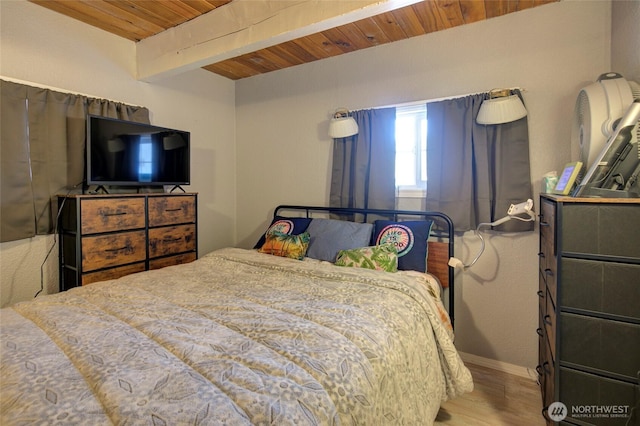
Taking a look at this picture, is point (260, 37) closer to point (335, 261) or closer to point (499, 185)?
point (335, 261)

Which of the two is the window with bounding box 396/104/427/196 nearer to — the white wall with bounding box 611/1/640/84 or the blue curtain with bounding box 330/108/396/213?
the blue curtain with bounding box 330/108/396/213

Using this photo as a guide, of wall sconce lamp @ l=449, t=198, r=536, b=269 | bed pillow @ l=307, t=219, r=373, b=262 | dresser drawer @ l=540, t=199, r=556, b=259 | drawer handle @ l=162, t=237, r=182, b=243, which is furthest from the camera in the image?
drawer handle @ l=162, t=237, r=182, b=243

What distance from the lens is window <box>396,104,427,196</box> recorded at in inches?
100

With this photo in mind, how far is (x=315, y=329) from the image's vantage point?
3.73ft

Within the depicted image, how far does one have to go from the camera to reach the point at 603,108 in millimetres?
1496

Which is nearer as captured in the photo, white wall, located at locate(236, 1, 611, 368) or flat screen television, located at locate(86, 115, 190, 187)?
white wall, located at locate(236, 1, 611, 368)

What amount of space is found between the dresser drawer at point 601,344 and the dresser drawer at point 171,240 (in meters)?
→ 2.58

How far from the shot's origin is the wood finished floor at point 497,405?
1.73 meters

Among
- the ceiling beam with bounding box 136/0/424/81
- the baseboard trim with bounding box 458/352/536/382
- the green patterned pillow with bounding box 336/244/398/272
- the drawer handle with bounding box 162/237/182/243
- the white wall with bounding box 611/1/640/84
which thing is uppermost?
the ceiling beam with bounding box 136/0/424/81

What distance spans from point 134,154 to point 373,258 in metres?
2.01

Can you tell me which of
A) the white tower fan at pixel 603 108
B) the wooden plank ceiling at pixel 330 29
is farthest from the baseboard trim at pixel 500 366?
the wooden plank ceiling at pixel 330 29

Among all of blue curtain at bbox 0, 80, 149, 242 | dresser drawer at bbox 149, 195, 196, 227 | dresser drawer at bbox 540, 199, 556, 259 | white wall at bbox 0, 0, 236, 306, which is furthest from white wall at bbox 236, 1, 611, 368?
blue curtain at bbox 0, 80, 149, 242

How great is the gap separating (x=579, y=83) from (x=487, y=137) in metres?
0.59

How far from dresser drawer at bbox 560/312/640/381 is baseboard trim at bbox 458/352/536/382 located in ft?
3.37
